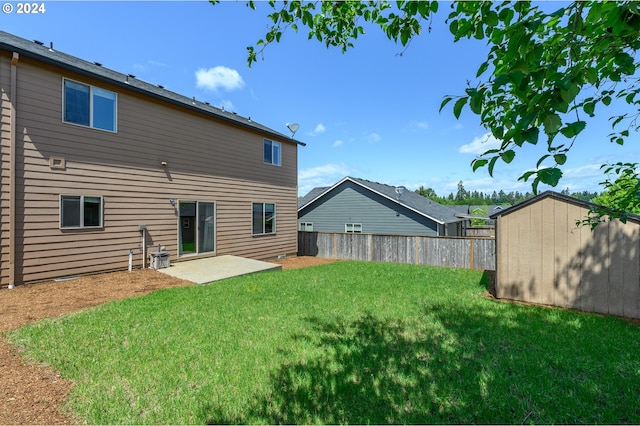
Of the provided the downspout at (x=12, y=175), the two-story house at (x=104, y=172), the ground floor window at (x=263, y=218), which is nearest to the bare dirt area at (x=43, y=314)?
the downspout at (x=12, y=175)

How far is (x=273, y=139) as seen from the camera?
13930mm

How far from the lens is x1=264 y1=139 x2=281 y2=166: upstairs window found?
44.5 feet

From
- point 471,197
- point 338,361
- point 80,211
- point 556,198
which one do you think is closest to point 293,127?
point 80,211

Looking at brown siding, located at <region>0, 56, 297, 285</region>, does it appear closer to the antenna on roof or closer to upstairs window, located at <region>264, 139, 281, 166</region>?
upstairs window, located at <region>264, 139, 281, 166</region>

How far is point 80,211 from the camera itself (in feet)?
25.6

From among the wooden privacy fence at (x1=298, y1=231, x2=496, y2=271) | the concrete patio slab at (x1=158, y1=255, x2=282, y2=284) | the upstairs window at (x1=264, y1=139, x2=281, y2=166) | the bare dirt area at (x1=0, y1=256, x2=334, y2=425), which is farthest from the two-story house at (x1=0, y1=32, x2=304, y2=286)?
the wooden privacy fence at (x1=298, y1=231, x2=496, y2=271)

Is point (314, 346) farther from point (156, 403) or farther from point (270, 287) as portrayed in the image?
point (270, 287)

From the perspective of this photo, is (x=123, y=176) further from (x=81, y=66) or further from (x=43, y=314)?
(x=43, y=314)

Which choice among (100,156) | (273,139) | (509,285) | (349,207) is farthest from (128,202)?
(349,207)

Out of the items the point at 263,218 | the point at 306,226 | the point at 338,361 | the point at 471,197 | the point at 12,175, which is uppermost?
the point at 471,197

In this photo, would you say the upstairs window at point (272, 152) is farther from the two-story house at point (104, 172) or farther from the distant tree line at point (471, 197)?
the distant tree line at point (471, 197)

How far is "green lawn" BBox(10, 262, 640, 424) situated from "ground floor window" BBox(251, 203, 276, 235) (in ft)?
22.7

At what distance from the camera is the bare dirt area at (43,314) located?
2.59 meters

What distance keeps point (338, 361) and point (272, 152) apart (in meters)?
11.8
